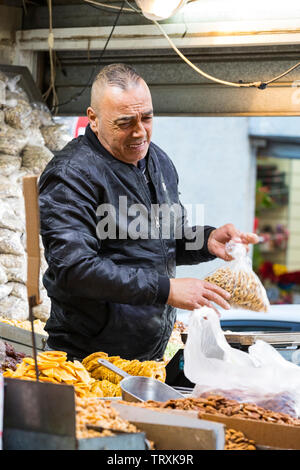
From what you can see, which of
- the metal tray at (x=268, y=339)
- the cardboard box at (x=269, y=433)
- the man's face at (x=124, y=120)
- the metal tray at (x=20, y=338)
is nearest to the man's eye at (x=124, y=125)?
the man's face at (x=124, y=120)

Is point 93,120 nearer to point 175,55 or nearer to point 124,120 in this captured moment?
point 124,120

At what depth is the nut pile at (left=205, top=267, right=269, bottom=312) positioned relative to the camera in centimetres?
205

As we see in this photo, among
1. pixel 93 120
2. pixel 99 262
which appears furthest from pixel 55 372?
pixel 93 120

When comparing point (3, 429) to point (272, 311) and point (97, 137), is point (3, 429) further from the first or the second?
point (272, 311)

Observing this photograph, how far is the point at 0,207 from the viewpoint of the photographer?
11.8 feet

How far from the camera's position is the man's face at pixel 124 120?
2.19 m

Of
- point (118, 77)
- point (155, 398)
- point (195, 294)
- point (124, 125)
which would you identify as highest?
point (118, 77)

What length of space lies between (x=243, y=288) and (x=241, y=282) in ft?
0.06

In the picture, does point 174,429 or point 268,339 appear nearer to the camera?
point 174,429

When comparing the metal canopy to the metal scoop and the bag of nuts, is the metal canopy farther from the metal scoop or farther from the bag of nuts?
the metal scoop

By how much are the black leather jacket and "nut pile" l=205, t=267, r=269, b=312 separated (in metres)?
0.21

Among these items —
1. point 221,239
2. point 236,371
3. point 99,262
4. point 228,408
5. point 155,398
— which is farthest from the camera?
point 221,239

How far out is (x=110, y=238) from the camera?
2230 mm

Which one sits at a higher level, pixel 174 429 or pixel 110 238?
pixel 110 238
